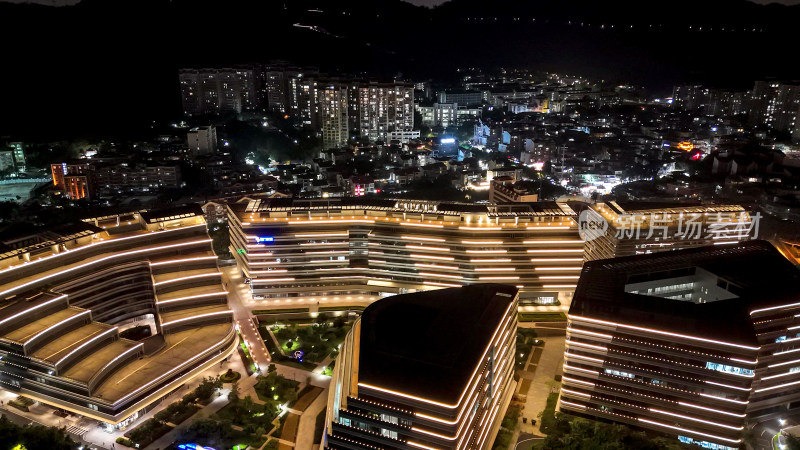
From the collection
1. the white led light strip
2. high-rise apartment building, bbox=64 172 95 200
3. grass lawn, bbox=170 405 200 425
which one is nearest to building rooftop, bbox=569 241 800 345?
the white led light strip

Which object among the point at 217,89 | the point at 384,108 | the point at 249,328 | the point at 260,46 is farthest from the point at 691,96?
the point at 249,328

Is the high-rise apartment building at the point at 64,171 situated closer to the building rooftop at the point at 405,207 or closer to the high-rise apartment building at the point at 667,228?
the building rooftop at the point at 405,207

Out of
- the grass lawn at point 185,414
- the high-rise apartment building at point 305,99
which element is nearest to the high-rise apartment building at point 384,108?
the high-rise apartment building at point 305,99

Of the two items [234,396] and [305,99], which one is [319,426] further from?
[305,99]

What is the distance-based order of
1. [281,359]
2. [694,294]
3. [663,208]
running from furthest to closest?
[663,208]
[281,359]
[694,294]

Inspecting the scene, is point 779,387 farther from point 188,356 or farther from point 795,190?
point 795,190
